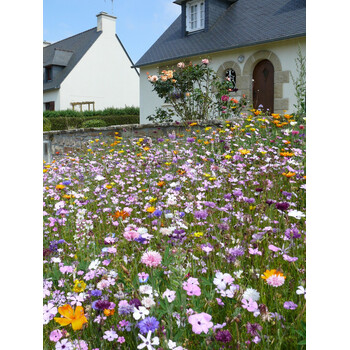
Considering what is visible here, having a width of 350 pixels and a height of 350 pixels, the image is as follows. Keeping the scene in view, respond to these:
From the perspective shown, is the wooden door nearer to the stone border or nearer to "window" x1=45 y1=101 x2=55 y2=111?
the stone border

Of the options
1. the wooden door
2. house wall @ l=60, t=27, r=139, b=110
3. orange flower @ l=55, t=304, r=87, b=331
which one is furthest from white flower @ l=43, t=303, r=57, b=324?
house wall @ l=60, t=27, r=139, b=110

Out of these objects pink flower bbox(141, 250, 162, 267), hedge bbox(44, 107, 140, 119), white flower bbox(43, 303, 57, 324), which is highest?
hedge bbox(44, 107, 140, 119)

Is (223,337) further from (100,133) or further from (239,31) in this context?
(239,31)

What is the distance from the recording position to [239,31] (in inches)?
575

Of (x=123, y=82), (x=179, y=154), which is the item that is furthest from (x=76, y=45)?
(x=179, y=154)

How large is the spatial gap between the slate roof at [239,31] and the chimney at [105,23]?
9.24m

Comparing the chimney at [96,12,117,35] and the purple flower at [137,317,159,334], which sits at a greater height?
the chimney at [96,12,117,35]

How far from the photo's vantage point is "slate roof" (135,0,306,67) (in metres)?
13.0

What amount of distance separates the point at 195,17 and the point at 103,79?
1113cm

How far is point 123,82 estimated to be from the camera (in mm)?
27141

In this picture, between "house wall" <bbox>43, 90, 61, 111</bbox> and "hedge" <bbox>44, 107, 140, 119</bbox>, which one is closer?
"hedge" <bbox>44, 107, 140, 119</bbox>

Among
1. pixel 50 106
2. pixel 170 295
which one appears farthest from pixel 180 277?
pixel 50 106

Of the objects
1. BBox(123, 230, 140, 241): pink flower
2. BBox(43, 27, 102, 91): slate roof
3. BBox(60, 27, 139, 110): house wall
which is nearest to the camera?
BBox(123, 230, 140, 241): pink flower
